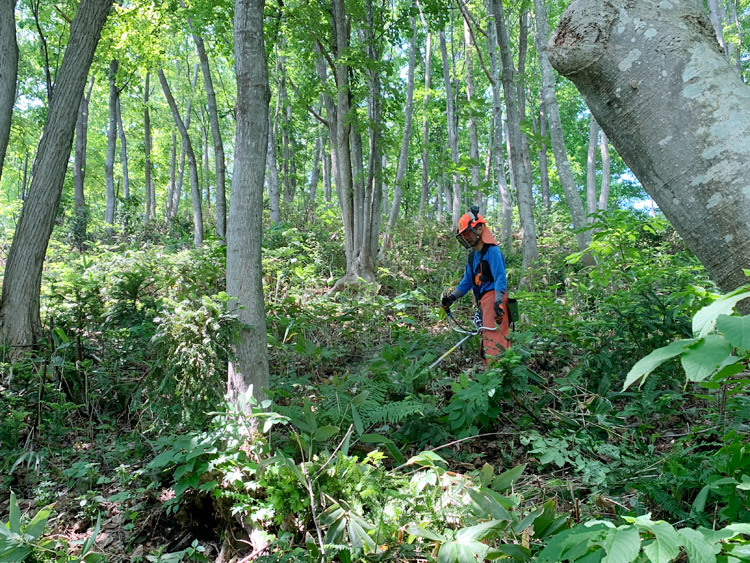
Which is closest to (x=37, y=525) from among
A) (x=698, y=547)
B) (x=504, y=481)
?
(x=504, y=481)

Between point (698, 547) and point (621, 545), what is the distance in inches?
7.2

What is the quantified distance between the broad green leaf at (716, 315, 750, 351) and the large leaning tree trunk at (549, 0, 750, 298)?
1.25ft

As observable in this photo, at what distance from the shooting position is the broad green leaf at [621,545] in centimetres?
115

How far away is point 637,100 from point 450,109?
14.6m

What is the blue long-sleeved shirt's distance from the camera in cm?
575

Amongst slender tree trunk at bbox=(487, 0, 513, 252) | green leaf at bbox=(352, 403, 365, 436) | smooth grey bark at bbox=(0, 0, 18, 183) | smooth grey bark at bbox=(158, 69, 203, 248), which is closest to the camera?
green leaf at bbox=(352, 403, 365, 436)

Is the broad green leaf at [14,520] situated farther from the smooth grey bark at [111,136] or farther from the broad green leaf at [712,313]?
the smooth grey bark at [111,136]

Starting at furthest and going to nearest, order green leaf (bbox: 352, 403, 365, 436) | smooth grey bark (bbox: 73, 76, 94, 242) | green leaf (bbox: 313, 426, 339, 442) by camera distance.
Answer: smooth grey bark (bbox: 73, 76, 94, 242) → green leaf (bbox: 352, 403, 365, 436) → green leaf (bbox: 313, 426, 339, 442)

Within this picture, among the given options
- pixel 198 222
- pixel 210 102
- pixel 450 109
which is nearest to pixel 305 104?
pixel 210 102

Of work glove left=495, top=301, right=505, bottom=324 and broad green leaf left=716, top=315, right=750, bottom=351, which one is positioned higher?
work glove left=495, top=301, right=505, bottom=324

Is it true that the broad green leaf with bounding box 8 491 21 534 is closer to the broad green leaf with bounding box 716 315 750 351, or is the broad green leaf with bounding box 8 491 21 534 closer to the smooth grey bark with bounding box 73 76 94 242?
the broad green leaf with bounding box 716 315 750 351

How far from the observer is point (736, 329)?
103 centimetres

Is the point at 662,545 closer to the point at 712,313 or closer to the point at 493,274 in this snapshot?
the point at 712,313

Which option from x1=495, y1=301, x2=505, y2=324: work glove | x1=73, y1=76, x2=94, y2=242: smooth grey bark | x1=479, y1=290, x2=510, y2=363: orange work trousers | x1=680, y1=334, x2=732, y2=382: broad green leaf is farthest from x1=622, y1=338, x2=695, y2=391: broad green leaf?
x1=73, y1=76, x2=94, y2=242: smooth grey bark
